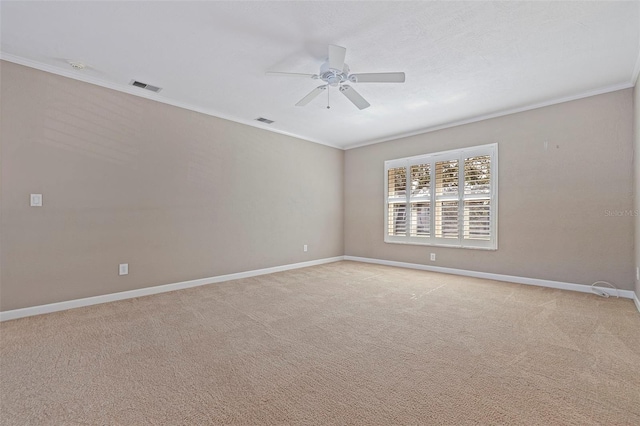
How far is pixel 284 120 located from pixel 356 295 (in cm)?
301

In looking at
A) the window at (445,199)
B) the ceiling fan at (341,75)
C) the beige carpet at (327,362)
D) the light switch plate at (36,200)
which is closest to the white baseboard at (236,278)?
the beige carpet at (327,362)

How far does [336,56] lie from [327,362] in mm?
2408

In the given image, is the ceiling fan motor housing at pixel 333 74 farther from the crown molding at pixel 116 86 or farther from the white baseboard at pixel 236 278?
the white baseboard at pixel 236 278

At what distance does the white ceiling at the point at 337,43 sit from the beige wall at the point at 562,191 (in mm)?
369

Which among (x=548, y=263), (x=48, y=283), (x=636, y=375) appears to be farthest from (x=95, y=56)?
(x=548, y=263)

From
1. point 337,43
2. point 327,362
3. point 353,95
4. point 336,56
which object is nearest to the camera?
point 327,362

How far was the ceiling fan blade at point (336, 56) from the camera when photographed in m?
2.38

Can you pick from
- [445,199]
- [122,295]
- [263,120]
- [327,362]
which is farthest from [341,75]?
[122,295]

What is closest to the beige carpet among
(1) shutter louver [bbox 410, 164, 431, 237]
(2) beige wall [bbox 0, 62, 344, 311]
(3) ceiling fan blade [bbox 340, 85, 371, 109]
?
(2) beige wall [bbox 0, 62, 344, 311]

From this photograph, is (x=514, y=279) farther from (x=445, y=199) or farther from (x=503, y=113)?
(x=503, y=113)

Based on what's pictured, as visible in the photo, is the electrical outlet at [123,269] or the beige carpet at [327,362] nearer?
the beige carpet at [327,362]

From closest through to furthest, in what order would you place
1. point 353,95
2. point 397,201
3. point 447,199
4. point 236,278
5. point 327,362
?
point 327,362 < point 353,95 < point 236,278 < point 447,199 < point 397,201

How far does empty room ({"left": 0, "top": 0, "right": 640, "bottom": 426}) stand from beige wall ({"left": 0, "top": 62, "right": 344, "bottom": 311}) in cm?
2

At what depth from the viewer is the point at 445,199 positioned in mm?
5078
